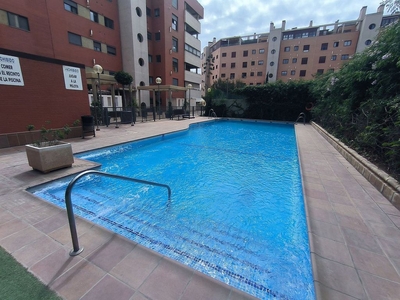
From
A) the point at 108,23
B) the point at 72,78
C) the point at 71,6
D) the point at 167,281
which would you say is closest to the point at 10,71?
the point at 72,78

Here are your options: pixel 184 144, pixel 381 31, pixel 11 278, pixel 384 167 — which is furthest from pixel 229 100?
pixel 11 278

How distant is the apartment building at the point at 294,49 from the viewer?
31.0m

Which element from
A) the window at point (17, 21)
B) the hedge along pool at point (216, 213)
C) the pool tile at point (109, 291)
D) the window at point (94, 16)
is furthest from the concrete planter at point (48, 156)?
the window at point (94, 16)

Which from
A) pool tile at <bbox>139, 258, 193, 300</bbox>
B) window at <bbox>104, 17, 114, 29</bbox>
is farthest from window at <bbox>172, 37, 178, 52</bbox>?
pool tile at <bbox>139, 258, 193, 300</bbox>

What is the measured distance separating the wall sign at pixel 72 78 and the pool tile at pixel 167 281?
7793 mm

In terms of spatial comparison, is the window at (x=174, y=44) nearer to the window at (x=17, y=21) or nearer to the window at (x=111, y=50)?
the window at (x=111, y=50)

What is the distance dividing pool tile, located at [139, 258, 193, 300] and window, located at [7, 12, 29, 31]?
17.9m

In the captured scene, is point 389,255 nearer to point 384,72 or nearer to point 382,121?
point 382,121

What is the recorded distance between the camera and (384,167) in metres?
3.89

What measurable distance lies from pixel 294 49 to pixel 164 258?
43.6 metres

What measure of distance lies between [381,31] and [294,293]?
7029 millimetres

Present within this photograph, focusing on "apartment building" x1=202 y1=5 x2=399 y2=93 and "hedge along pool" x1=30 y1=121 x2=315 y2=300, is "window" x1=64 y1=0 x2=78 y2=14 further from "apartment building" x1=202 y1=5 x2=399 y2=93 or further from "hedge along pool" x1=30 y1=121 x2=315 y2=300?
"apartment building" x1=202 y1=5 x2=399 y2=93

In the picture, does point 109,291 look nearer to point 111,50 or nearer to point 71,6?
point 71,6

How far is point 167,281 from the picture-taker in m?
1.65
